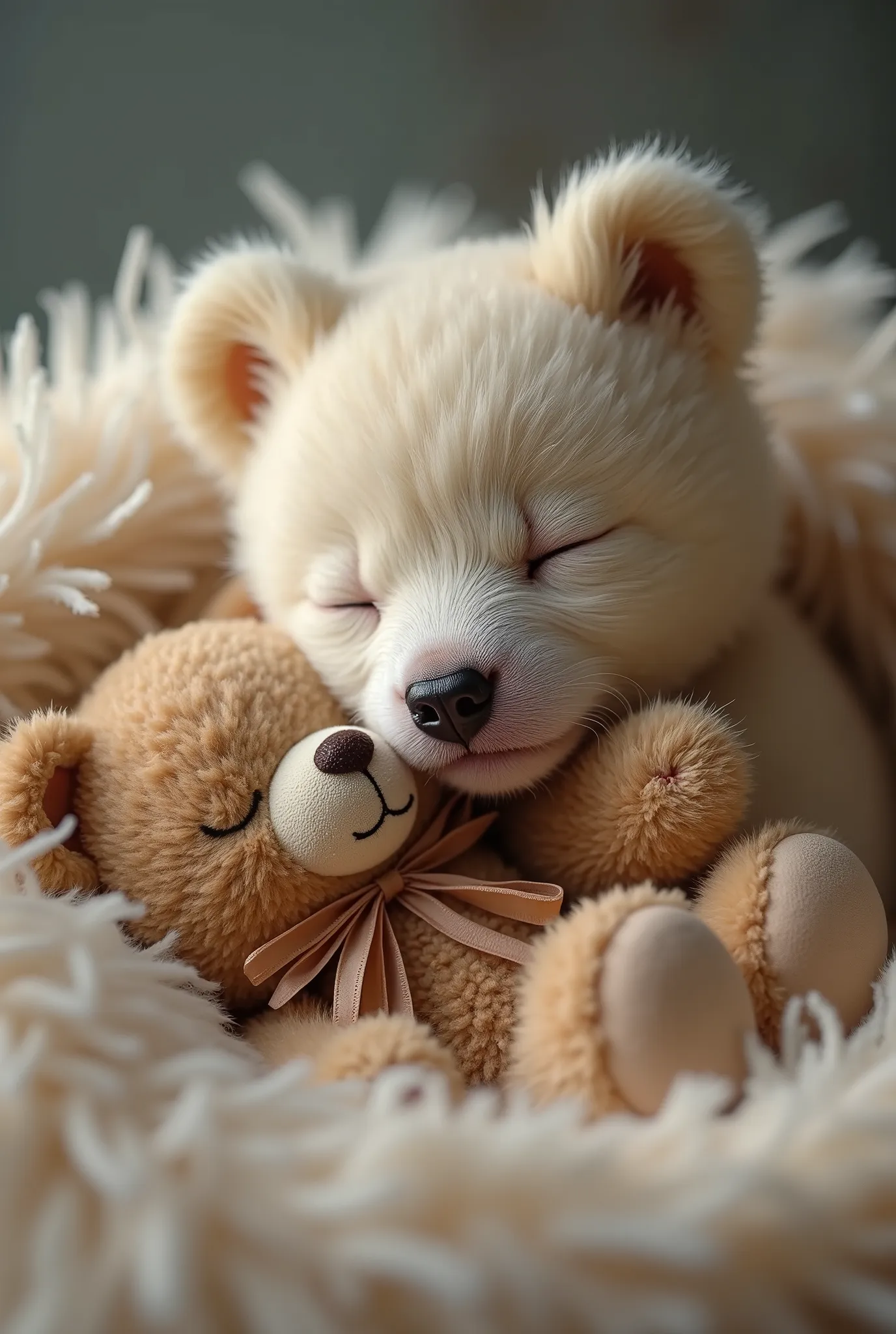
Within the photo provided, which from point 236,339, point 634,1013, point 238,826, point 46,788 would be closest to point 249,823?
point 238,826

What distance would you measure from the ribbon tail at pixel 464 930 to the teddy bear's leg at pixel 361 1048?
5 centimetres

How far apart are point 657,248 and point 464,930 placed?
0.41 metres

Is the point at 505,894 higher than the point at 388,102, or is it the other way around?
the point at 388,102

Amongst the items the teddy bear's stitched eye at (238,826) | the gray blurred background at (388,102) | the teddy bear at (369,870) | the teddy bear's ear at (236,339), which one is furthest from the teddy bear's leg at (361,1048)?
the gray blurred background at (388,102)

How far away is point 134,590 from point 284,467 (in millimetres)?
182

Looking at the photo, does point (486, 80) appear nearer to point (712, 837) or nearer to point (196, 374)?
point (196, 374)

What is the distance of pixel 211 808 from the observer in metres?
0.54

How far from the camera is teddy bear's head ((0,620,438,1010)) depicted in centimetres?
54

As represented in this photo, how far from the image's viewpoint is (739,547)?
643 millimetres

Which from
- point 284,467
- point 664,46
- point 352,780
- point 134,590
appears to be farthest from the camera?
point 664,46

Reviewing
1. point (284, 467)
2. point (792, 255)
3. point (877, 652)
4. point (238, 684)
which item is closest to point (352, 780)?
point (238, 684)

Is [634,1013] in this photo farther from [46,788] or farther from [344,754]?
[46,788]

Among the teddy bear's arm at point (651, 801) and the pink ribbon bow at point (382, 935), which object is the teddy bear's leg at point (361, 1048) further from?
the teddy bear's arm at point (651, 801)

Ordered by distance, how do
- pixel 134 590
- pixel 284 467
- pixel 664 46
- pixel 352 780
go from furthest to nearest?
1. pixel 664 46
2. pixel 134 590
3. pixel 284 467
4. pixel 352 780
